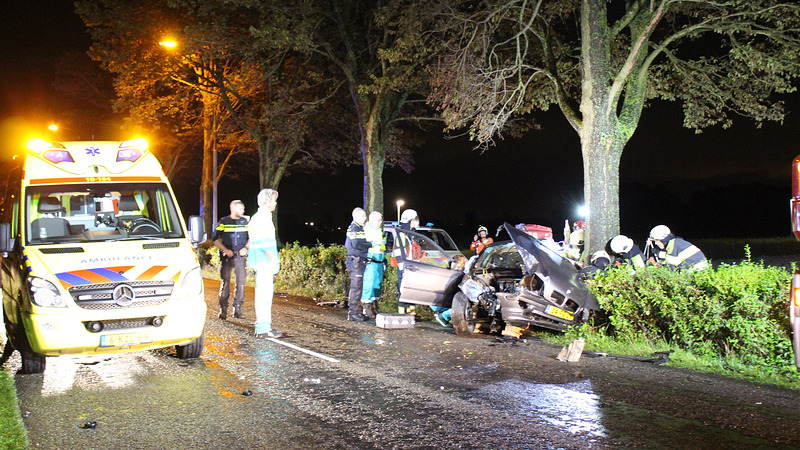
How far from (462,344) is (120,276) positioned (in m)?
4.55

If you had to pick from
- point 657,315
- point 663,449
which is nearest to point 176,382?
point 663,449

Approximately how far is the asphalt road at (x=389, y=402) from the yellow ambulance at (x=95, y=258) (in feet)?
1.71

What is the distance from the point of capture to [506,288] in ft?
30.4

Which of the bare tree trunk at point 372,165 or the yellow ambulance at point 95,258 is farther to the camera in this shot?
the bare tree trunk at point 372,165

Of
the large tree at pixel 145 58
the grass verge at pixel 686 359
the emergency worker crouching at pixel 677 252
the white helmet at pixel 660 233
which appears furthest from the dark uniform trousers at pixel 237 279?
the large tree at pixel 145 58

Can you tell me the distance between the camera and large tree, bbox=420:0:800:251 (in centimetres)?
1191

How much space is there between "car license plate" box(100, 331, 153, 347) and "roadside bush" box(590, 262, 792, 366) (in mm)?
5606

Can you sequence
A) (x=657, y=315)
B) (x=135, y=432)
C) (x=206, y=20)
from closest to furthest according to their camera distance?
1. (x=135, y=432)
2. (x=657, y=315)
3. (x=206, y=20)

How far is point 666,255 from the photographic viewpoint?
983 cm

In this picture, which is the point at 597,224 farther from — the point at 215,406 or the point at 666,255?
the point at 215,406

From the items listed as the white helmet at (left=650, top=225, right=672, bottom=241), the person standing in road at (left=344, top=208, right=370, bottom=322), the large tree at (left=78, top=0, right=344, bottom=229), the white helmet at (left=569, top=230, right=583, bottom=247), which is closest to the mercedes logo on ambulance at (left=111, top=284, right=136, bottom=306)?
the person standing in road at (left=344, top=208, right=370, bottom=322)

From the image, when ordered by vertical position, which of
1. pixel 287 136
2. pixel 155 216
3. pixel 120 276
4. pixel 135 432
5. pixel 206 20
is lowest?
pixel 135 432

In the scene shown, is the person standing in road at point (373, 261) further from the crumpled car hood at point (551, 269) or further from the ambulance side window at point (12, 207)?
the ambulance side window at point (12, 207)

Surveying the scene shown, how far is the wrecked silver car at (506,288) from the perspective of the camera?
848 centimetres
